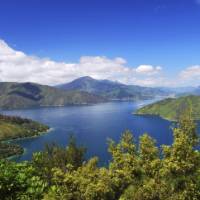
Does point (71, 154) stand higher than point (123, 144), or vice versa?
point (123, 144)

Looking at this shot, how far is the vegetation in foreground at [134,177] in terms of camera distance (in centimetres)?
2409

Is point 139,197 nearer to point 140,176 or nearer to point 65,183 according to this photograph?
point 140,176

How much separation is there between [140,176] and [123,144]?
303cm

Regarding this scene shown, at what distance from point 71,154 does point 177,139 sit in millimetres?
58184

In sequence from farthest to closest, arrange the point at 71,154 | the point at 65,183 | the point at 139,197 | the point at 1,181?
the point at 71,154 → the point at 65,183 → the point at 139,197 → the point at 1,181

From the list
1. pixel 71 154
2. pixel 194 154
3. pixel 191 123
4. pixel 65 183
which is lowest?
pixel 71 154

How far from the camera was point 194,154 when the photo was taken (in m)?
24.8

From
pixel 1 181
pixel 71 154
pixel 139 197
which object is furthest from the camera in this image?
pixel 71 154

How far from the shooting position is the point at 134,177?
89.0 ft

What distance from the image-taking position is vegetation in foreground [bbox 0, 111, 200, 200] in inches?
949

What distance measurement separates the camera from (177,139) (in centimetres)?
2503

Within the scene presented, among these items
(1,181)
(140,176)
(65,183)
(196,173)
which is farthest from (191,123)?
(1,181)

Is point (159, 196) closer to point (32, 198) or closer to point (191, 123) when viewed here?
point (191, 123)

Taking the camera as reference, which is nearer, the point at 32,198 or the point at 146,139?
the point at 32,198
